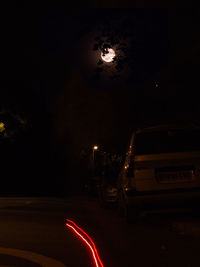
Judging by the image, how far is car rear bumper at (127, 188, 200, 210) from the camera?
11445mm

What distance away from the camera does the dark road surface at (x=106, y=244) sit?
838 centimetres

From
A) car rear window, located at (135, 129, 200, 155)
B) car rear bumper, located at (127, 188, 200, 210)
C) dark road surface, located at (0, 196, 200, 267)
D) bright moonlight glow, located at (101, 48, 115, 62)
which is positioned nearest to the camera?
dark road surface, located at (0, 196, 200, 267)

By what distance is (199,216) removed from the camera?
13.9 meters

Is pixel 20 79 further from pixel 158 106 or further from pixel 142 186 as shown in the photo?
pixel 142 186

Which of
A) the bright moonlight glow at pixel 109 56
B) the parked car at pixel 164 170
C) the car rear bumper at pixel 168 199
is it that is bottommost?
the car rear bumper at pixel 168 199

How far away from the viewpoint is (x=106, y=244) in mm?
10531

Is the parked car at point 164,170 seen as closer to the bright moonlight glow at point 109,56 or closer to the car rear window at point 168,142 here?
the car rear window at point 168,142

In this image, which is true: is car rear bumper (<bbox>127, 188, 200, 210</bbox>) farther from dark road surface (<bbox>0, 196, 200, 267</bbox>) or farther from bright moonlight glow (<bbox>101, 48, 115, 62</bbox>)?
bright moonlight glow (<bbox>101, 48, 115, 62</bbox>)

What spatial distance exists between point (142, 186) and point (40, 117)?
44.2 m

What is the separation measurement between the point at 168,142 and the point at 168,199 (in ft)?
4.12

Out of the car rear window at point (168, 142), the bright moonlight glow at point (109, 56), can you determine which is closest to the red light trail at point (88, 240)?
the car rear window at point (168, 142)

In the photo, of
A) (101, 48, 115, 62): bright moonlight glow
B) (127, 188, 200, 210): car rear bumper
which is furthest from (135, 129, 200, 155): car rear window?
(101, 48, 115, 62): bright moonlight glow

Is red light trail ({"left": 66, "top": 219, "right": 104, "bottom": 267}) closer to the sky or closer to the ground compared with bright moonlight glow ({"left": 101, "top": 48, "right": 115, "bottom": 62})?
closer to the ground

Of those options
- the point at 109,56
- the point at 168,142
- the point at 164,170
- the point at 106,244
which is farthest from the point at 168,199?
the point at 109,56
